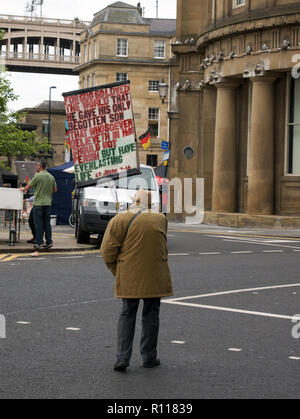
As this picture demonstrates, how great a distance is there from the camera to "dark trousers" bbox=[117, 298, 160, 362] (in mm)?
7555

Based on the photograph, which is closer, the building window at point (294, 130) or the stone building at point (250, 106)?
the stone building at point (250, 106)

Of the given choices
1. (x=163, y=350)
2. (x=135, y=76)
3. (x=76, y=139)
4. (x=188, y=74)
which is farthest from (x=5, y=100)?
(x=163, y=350)

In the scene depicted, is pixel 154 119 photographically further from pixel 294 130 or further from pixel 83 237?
pixel 83 237

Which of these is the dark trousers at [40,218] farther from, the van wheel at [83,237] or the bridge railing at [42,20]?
the bridge railing at [42,20]

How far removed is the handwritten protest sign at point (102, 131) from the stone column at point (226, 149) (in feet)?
45.1

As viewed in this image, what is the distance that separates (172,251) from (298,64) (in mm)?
13089

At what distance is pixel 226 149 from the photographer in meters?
34.2

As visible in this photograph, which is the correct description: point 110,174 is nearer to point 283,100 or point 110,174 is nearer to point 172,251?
point 172,251

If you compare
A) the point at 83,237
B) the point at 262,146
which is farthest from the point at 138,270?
the point at 262,146

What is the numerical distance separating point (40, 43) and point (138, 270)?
413ft

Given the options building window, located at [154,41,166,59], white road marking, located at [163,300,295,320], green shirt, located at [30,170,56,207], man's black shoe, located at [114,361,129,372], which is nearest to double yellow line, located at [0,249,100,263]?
green shirt, located at [30,170,56,207]

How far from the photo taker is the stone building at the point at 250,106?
1237 inches

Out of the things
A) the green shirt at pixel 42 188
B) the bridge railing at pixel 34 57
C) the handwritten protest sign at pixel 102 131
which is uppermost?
the bridge railing at pixel 34 57

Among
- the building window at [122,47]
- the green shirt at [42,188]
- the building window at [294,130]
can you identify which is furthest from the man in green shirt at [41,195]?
the building window at [122,47]
